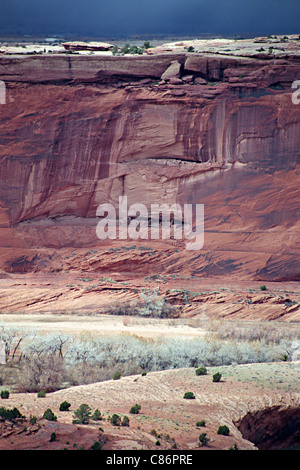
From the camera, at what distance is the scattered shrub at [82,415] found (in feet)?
31.9

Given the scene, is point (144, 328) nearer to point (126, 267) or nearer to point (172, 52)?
point (126, 267)

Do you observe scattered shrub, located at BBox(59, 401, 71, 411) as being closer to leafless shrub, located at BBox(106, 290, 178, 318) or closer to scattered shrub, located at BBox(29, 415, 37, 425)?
scattered shrub, located at BBox(29, 415, 37, 425)

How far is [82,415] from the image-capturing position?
992 centimetres

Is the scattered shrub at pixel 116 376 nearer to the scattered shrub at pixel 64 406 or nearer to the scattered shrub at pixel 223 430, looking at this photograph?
the scattered shrub at pixel 64 406

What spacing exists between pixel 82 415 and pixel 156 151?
15103mm

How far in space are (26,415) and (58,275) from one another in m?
12.4

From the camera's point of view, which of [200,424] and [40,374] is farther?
[40,374]

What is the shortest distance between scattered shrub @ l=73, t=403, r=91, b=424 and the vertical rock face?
12.6m

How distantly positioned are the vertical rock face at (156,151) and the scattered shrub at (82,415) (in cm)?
1260

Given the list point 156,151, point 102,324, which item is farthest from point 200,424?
point 156,151

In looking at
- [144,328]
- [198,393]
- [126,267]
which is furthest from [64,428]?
[126,267]

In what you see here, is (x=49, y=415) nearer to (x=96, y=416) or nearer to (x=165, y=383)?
(x=96, y=416)

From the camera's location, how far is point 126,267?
74.1 ft

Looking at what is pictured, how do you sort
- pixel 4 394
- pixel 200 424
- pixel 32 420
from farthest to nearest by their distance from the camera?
1. pixel 4 394
2. pixel 200 424
3. pixel 32 420
